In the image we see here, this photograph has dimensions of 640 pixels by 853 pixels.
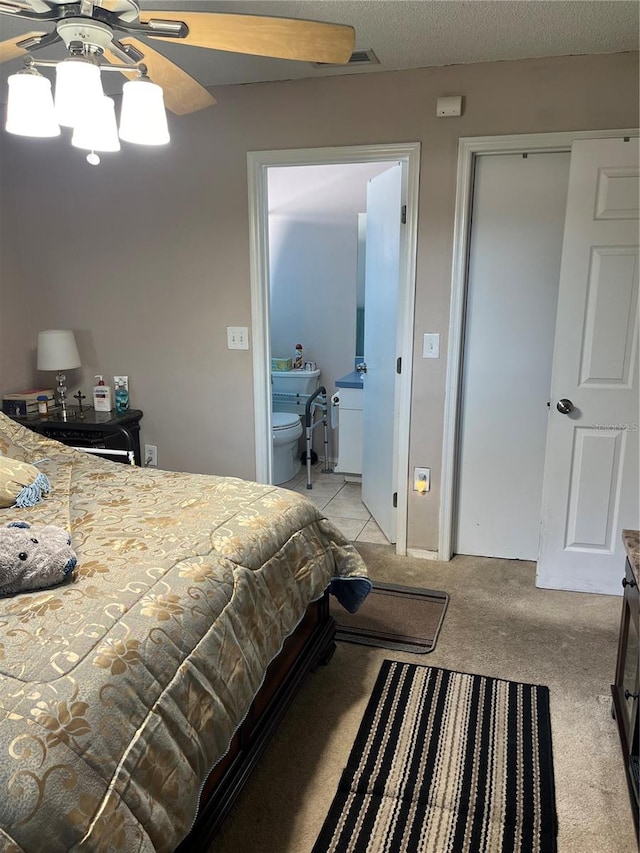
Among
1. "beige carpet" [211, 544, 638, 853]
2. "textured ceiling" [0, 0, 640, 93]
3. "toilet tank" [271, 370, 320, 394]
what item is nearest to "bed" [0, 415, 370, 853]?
"beige carpet" [211, 544, 638, 853]

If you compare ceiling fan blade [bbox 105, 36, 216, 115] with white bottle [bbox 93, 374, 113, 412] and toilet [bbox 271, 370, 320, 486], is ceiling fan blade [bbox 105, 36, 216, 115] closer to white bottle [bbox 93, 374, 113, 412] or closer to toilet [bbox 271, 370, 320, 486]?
white bottle [bbox 93, 374, 113, 412]

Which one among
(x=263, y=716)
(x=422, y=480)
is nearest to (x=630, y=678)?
(x=263, y=716)

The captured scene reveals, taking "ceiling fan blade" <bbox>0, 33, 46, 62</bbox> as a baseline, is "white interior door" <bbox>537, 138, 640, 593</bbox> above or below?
below

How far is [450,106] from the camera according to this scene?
2746mm

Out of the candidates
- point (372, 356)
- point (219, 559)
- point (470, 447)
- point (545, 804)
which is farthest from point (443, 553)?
point (219, 559)

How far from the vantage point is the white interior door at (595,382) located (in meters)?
2.58

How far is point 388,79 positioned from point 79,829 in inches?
118

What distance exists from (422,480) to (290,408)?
1885mm

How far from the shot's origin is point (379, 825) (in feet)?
5.39

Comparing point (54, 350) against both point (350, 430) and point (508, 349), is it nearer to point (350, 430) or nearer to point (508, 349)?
point (350, 430)

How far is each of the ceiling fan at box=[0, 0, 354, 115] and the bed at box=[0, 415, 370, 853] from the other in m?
1.22

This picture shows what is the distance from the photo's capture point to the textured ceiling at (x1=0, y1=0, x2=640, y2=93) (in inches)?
84.6

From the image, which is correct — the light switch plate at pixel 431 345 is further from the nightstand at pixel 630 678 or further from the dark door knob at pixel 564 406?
the nightstand at pixel 630 678

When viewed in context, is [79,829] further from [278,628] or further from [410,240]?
[410,240]
